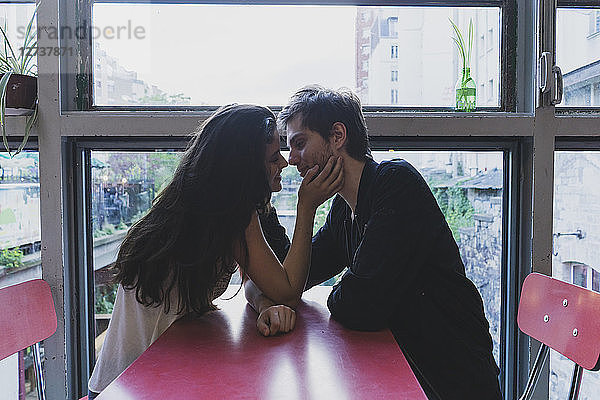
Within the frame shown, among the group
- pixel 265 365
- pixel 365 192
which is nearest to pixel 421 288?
pixel 365 192

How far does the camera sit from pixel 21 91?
2.19 metres

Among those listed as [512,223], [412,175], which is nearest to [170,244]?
[412,175]

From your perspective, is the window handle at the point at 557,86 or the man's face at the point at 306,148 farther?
the window handle at the point at 557,86

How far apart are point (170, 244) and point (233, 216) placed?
174mm

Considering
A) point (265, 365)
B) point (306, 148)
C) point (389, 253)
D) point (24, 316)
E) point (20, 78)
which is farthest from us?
point (20, 78)

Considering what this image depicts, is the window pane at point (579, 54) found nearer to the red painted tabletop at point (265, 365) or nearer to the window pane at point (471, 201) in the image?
the window pane at point (471, 201)

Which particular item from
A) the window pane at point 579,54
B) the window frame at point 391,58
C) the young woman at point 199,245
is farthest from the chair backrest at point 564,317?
the window pane at point 579,54

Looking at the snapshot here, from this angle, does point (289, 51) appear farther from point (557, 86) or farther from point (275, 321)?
point (275, 321)

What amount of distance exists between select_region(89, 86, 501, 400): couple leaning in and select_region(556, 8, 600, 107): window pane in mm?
1154

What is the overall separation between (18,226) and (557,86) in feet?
7.21

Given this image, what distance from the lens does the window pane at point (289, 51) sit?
2482mm

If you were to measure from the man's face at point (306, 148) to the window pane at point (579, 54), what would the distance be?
47.7 inches

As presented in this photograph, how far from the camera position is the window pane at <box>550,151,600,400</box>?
8.31 ft

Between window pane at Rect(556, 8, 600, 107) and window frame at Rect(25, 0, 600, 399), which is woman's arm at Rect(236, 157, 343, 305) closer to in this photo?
window frame at Rect(25, 0, 600, 399)
